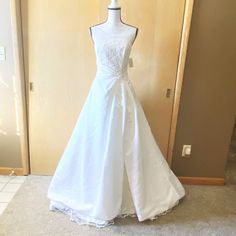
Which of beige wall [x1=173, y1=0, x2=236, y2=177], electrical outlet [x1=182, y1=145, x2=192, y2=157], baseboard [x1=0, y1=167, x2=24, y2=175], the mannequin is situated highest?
the mannequin

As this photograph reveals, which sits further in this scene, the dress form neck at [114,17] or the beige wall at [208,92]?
the beige wall at [208,92]

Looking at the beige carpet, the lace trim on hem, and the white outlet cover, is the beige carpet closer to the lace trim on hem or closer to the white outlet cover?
the lace trim on hem

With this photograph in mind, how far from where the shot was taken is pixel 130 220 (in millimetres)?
1935

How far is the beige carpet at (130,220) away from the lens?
182 centimetres

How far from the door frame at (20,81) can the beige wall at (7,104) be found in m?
0.05

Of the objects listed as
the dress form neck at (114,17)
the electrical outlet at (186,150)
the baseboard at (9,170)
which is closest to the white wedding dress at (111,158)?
the dress form neck at (114,17)

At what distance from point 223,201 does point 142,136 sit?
3.17ft

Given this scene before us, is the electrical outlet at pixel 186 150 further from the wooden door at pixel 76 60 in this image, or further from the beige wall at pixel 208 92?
the wooden door at pixel 76 60

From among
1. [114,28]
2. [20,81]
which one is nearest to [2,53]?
[20,81]

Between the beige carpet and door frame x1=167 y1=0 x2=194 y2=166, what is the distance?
1.58 ft

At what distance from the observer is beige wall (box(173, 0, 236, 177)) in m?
2.04

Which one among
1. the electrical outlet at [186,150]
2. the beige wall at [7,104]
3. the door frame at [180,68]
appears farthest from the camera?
the electrical outlet at [186,150]

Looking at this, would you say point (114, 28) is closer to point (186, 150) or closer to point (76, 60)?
point (76, 60)

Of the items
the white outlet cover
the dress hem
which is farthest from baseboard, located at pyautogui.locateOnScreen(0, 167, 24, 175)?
the white outlet cover
